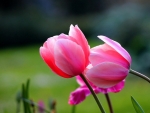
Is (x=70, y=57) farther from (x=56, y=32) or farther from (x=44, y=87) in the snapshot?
(x=56, y=32)

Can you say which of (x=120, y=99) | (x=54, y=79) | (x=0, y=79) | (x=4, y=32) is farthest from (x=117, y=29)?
(x=4, y=32)

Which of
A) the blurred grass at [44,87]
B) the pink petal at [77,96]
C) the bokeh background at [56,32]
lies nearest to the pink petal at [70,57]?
the pink petal at [77,96]

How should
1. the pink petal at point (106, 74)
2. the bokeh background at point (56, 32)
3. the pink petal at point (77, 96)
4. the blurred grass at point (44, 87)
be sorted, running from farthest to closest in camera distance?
the bokeh background at point (56, 32) < the blurred grass at point (44, 87) < the pink petal at point (77, 96) < the pink petal at point (106, 74)

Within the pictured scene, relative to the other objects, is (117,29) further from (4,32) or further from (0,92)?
(4,32)

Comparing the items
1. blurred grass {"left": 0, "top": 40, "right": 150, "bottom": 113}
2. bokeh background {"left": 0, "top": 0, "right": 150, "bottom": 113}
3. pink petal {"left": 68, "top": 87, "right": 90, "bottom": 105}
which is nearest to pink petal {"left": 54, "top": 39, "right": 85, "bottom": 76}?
pink petal {"left": 68, "top": 87, "right": 90, "bottom": 105}

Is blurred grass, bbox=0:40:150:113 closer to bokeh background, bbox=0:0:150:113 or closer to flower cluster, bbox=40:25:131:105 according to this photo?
bokeh background, bbox=0:0:150:113

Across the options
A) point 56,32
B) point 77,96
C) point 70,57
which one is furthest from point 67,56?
point 56,32

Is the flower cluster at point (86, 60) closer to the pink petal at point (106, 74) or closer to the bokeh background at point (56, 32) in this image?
the pink petal at point (106, 74)
